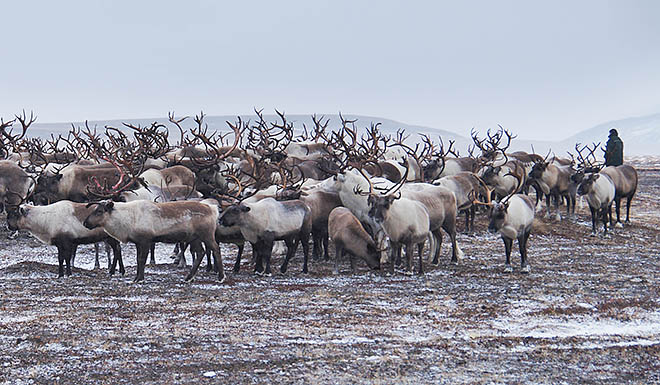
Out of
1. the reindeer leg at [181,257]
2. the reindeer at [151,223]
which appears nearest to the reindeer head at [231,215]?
the reindeer at [151,223]

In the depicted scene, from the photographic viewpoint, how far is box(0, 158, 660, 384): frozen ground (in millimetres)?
5695

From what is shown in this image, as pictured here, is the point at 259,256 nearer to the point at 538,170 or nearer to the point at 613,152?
the point at 538,170

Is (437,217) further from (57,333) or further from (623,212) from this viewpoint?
(623,212)

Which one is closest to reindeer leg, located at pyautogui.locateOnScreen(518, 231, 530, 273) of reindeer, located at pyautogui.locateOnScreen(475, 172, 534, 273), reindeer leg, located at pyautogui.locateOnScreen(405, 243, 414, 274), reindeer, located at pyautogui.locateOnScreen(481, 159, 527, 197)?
reindeer, located at pyautogui.locateOnScreen(475, 172, 534, 273)

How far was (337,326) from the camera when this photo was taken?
710cm

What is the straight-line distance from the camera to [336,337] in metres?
Answer: 6.69

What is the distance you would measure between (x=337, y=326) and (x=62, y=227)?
516cm

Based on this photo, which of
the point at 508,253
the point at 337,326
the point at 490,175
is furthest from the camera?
the point at 490,175

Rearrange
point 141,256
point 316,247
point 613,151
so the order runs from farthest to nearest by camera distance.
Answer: point 613,151, point 316,247, point 141,256

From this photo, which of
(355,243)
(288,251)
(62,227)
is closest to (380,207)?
(355,243)

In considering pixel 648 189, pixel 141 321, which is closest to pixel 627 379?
pixel 141 321

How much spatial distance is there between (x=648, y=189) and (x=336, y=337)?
23.4 meters

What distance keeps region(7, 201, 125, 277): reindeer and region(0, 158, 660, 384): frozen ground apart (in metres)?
0.48

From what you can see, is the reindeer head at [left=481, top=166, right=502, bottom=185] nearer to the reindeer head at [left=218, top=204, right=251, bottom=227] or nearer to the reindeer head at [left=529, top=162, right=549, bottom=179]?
the reindeer head at [left=529, top=162, right=549, bottom=179]
